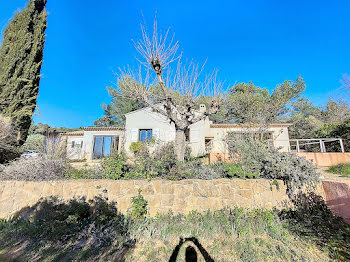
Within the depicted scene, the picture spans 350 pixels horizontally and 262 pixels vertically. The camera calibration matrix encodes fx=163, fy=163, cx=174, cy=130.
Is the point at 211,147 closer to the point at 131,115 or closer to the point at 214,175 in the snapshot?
the point at 131,115

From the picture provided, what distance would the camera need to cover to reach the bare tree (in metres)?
6.08

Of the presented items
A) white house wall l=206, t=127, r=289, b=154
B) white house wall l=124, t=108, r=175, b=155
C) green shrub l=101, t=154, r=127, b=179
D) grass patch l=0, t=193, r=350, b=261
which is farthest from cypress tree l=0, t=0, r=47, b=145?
white house wall l=206, t=127, r=289, b=154

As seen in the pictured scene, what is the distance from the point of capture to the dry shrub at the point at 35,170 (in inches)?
192

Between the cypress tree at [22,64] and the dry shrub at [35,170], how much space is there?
105 inches

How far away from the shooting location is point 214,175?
4.48 m

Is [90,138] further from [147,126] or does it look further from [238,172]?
[238,172]

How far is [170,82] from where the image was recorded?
21.1 feet

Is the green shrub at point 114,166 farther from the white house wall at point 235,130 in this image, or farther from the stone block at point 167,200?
the white house wall at point 235,130

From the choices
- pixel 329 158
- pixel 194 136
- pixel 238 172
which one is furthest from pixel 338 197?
pixel 194 136

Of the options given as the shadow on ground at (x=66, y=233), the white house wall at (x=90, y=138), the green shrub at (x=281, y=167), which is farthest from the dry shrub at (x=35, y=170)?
the white house wall at (x=90, y=138)

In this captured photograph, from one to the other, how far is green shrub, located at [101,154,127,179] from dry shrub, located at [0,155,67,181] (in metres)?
1.53

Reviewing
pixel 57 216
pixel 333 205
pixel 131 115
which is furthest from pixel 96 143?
pixel 333 205

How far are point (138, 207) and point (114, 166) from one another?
1.44 meters

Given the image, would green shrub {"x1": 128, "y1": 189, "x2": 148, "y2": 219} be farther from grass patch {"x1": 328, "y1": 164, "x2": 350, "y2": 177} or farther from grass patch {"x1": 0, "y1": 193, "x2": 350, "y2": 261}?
grass patch {"x1": 328, "y1": 164, "x2": 350, "y2": 177}
